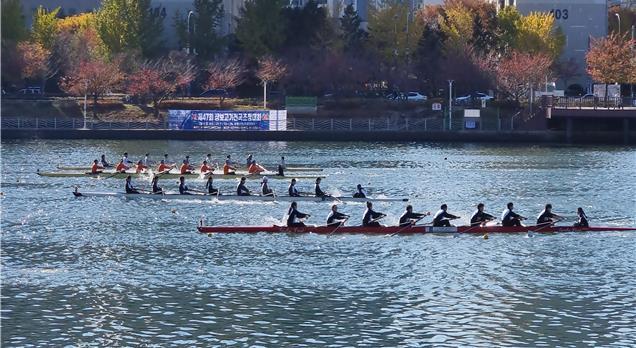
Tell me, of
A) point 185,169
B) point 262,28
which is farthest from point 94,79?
point 185,169

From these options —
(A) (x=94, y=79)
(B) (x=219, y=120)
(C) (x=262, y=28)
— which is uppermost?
(C) (x=262, y=28)

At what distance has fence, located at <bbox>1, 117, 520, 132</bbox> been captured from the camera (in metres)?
89.2

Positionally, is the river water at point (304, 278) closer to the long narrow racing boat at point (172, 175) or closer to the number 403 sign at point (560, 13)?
the long narrow racing boat at point (172, 175)

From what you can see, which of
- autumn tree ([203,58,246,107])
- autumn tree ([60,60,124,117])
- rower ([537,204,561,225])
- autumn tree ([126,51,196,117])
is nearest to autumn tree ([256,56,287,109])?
autumn tree ([203,58,246,107])

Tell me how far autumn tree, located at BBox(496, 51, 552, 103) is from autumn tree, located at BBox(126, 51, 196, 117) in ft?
82.9

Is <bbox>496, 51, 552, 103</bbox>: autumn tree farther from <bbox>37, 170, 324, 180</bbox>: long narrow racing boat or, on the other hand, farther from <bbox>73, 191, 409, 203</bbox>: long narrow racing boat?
<bbox>73, 191, 409, 203</bbox>: long narrow racing boat

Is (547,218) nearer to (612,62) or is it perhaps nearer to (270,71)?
(612,62)

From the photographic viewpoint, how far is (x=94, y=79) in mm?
94812

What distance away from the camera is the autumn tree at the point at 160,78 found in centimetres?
9525

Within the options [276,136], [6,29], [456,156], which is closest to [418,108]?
[276,136]

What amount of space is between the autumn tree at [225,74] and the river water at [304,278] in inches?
1652

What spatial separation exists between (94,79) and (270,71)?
14034 mm

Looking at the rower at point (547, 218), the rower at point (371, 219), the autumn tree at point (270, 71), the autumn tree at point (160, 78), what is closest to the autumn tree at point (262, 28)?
the autumn tree at point (270, 71)

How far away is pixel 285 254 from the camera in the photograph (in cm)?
3756
